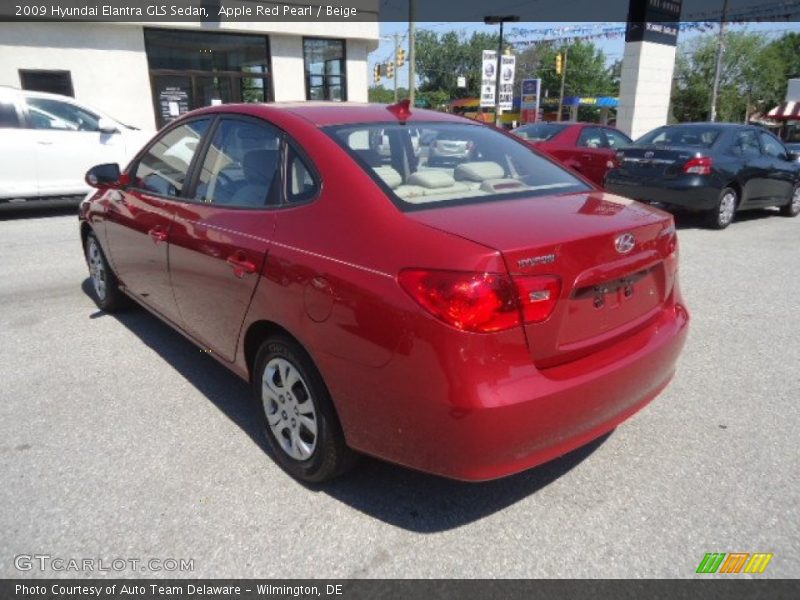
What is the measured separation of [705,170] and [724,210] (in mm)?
891

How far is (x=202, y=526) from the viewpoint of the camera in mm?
2400

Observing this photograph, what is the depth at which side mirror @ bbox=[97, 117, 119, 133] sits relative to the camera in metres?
9.68

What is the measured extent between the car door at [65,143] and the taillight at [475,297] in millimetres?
8878

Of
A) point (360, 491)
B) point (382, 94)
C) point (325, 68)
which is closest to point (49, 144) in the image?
point (360, 491)

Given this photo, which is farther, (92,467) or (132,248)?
(132,248)

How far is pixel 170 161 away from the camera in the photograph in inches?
144

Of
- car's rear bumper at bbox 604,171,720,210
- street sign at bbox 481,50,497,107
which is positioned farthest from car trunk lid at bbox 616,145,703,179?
street sign at bbox 481,50,497,107

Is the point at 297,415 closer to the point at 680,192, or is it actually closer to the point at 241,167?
the point at 241,167

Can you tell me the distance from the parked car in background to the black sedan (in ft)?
26.3

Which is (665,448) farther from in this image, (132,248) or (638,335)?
(132,248)

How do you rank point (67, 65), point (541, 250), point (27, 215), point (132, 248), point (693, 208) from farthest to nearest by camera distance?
point (67, 65), point (27, 215), point (693, 208), point (132, 248), point (541, 250)

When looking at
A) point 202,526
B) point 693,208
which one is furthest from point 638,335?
point 693,208

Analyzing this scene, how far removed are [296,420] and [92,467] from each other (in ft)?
3.34
